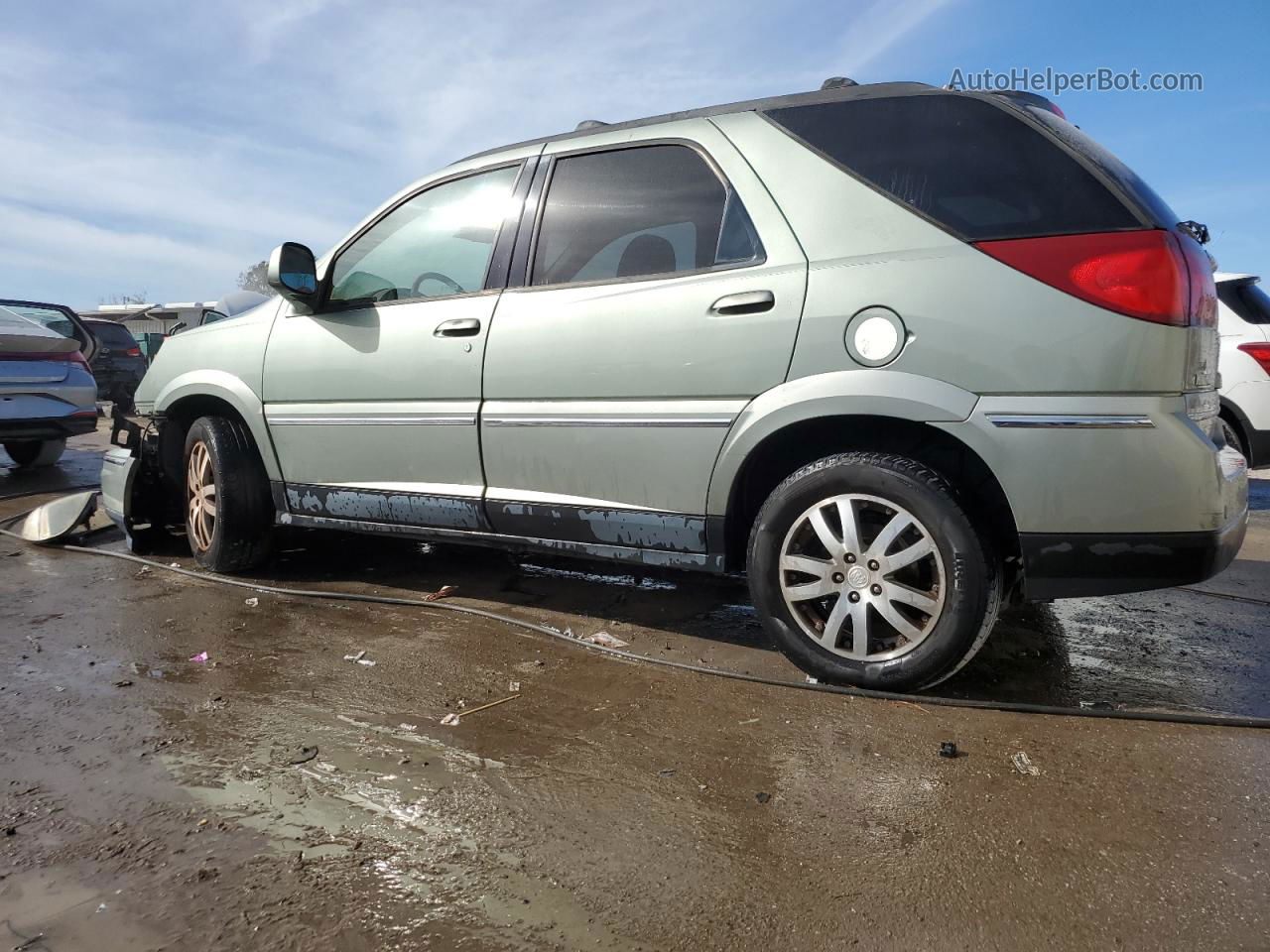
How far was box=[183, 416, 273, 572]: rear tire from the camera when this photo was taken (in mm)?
4059

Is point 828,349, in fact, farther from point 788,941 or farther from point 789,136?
point 788,941

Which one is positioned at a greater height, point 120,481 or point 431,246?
point 431,246

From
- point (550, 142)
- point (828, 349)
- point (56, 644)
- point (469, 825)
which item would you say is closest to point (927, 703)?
point (828, 349)

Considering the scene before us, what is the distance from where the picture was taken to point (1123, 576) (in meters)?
2.34

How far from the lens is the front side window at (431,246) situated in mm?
3472

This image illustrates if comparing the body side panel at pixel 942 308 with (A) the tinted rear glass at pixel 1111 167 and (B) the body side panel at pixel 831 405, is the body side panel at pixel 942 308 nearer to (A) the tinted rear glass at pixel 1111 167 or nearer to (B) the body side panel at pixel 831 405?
(B) the body side panel at pixel 831 405

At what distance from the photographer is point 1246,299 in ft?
20.1

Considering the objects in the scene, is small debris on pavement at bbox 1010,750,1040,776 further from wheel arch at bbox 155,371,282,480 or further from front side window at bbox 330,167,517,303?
wheel arch at bbox 155,371,282,480

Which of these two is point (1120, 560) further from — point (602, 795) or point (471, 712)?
point (471, 712)

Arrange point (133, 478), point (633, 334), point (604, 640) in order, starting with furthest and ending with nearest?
point (133, 478) < point (604, 640) < point (633, 334)

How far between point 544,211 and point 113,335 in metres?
16.2

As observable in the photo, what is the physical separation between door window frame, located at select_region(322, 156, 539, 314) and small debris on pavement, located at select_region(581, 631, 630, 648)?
1365 millimetres

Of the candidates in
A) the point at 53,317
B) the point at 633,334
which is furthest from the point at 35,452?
the point at 633,334

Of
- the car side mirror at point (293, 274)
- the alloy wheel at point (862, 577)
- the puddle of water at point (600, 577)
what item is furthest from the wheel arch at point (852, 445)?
the car side mirror at point (293, 274)
